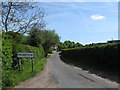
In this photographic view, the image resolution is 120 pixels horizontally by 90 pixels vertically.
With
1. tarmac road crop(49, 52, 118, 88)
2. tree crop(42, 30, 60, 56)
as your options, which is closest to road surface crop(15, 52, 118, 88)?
tarmac road crop(49, 52, 118, 88)

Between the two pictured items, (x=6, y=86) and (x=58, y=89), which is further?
(x=6, y=86)

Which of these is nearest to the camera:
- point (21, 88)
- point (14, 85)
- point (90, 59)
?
point (21, 88)

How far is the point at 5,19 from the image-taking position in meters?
11.6

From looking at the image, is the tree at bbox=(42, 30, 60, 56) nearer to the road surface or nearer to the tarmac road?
the tarmac road

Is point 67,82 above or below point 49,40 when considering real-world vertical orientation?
below

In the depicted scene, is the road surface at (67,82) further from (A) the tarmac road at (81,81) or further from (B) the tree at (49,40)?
(B) the tree at (49,40)

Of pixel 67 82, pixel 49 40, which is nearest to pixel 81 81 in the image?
pixel 67 82

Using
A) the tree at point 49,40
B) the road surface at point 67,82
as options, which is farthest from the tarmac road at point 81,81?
the tree at point 49,40

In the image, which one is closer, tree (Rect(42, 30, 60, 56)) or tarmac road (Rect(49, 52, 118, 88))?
tarmac road (Rect(49, 52, 118, 88))

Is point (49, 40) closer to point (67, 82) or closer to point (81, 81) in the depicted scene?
point (81, 81)

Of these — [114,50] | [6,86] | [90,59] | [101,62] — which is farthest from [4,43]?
[90,59]

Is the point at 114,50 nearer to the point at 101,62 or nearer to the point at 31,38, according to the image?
the point at 101,62

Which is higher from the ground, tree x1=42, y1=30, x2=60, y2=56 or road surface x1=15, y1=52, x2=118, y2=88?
tree x1=42, y1=30, x2=60, y2=56

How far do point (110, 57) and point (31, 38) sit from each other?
2487 centimetres
